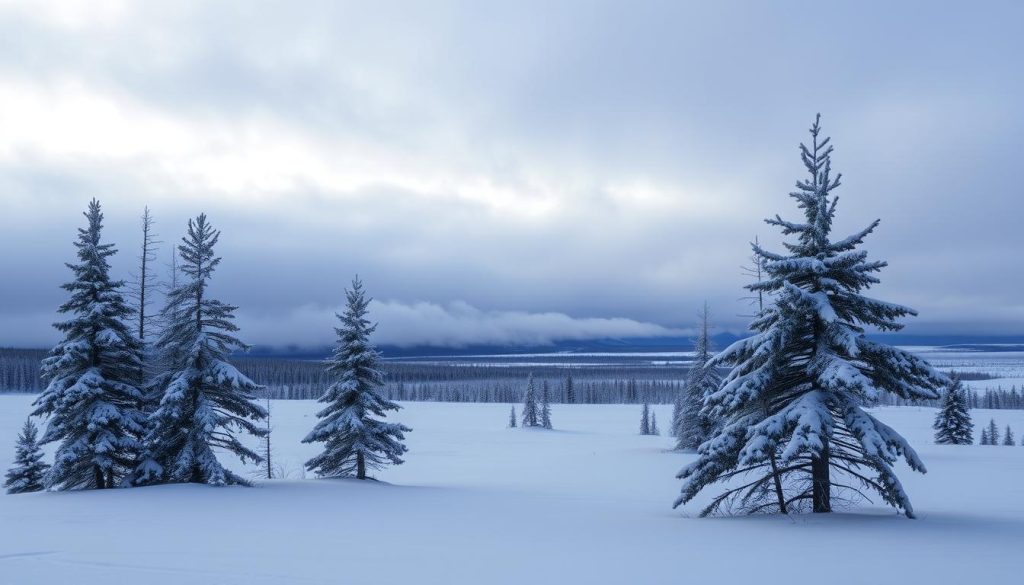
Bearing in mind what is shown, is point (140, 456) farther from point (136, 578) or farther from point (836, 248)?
point (836, 248)

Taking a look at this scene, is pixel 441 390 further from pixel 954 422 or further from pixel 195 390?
pixel 195 390

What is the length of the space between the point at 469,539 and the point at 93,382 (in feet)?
48.4

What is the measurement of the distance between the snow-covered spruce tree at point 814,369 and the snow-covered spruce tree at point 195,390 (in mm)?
15045

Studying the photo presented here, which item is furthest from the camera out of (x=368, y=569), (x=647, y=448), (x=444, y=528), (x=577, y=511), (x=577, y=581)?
(x=647, y=448)

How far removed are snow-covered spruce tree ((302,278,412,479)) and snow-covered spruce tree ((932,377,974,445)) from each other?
57.4 m

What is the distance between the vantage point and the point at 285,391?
169125 mm

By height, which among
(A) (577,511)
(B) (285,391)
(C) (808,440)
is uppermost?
(C) (808,440)

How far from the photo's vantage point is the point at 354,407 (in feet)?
79.2

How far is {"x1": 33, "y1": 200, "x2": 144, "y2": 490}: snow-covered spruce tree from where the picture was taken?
741 inches

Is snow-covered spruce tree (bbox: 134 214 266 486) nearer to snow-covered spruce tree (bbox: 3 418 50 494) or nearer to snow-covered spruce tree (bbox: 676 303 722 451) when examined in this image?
snow-covered spruce tree (bbox: 3 418 50 494)

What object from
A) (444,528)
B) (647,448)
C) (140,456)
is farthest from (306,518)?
(647,448)

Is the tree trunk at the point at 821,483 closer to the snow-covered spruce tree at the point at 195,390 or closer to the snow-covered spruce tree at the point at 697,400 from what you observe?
the snow-covered spruce tree at the point at 195,390

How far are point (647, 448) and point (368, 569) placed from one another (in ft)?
146

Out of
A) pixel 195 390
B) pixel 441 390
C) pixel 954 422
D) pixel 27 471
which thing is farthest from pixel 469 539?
pixel 441 390
